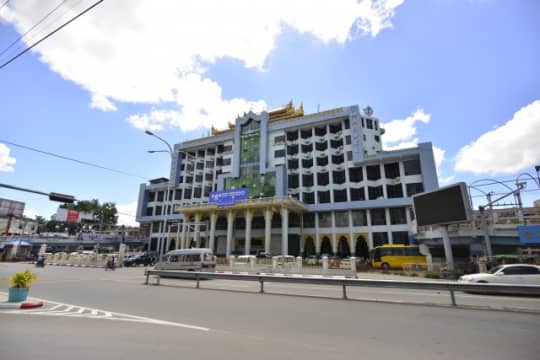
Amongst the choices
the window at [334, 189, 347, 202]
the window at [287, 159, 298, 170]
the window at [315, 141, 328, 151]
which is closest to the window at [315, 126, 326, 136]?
the window at [315, 141, 328, 151]

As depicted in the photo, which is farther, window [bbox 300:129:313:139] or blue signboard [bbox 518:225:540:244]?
window [bbox 300:129:313:139]

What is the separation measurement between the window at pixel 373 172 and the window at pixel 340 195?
169 inches

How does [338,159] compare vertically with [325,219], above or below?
above

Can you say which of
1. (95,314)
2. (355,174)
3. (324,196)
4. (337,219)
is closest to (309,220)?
(337,219)

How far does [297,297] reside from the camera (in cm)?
982

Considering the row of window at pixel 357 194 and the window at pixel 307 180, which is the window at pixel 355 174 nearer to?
the row of window at pixel 357 194

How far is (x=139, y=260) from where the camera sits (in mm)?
34312

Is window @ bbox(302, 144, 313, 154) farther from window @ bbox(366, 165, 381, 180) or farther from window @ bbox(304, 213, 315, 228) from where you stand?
window @ bbox(304, 213, 315, 228)

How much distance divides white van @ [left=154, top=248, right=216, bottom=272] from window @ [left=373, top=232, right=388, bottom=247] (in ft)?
79.2

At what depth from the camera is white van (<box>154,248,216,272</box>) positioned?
64.0ft

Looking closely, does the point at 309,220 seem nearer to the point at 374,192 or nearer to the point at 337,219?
the point at 337,219

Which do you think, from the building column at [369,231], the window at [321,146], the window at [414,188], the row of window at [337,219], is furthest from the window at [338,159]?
the window at [414,188]

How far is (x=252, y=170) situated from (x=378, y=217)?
2130 centimetres

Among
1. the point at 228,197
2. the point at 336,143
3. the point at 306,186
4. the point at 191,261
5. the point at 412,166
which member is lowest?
the point at 191,261
